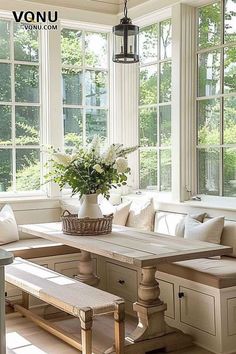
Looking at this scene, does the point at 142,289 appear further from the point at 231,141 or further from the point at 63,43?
the point at 63,43

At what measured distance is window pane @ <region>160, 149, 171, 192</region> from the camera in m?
5.05

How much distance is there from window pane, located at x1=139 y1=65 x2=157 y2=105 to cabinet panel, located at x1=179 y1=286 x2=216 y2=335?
2.15 m

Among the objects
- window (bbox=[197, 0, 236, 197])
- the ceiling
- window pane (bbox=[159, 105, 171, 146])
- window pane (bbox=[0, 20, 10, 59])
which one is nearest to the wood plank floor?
window (bbox=[197, 0, 236, 197])

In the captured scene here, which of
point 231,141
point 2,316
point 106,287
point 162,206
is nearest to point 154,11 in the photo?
point 231,141

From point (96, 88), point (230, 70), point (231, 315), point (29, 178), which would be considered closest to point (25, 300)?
point (29, 178)

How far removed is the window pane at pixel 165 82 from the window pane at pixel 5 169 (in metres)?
1.56

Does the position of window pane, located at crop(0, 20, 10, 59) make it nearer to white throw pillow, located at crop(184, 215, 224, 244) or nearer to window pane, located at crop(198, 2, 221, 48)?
window pane, located at crop(198, 2, 221, 48)

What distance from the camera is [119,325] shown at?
10.7 feet

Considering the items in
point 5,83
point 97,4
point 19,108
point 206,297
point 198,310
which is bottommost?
point 198,310

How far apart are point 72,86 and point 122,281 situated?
6.66 feet

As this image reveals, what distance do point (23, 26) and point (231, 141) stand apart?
2.27m

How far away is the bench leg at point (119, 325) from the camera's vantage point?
3.21 meters

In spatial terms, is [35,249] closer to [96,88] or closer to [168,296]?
[168,296]

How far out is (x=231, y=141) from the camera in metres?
4.41
